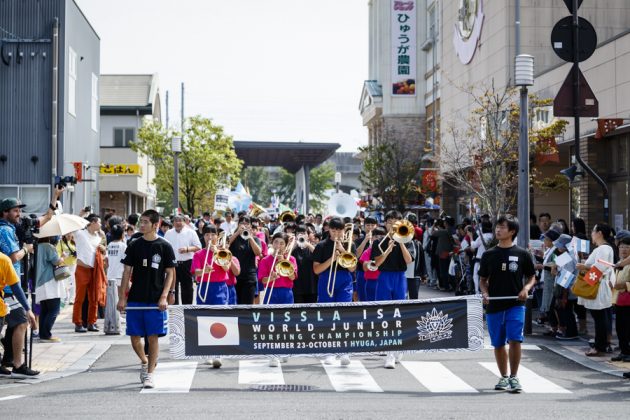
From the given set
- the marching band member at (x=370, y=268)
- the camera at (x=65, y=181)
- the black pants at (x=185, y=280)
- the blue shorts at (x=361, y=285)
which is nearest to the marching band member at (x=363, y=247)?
the blue shorts at (x=361, y=285)

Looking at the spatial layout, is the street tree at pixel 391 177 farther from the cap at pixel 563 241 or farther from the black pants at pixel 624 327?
the black pants at pixel 624 327

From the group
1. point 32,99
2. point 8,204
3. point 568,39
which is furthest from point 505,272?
point 32,99

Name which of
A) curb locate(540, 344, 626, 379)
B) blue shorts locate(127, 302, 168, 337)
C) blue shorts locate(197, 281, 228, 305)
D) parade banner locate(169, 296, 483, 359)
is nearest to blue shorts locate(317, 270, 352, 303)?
blue shorts locate(197, 281, 228, 305)

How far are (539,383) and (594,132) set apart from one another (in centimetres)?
1351

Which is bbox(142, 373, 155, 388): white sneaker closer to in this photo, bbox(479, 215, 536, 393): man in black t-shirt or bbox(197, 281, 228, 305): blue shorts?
bbox(197, 281, 228, 305): blue shorts

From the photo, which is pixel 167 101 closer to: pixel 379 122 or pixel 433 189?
pixel 379 122

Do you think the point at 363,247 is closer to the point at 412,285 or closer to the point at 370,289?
the point at 370,289

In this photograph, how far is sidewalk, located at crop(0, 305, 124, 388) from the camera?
1173 cm

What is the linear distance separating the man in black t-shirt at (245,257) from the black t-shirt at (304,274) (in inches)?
25.4

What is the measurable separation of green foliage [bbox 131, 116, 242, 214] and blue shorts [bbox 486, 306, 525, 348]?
38.2m

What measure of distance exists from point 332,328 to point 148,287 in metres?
2.22

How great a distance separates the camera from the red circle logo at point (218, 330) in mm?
11234

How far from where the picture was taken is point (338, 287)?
12.8 meters

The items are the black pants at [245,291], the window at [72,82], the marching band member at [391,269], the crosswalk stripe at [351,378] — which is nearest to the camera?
the crosswalk stripe at [351,378]
